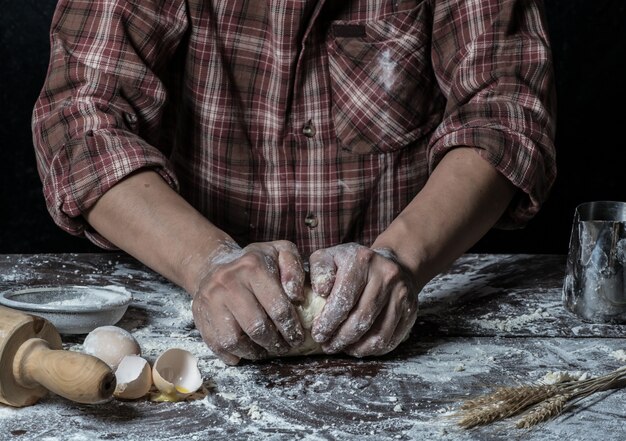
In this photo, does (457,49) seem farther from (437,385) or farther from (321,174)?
(437,385)

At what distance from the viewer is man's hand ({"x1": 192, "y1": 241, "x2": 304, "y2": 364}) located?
1.14 metres

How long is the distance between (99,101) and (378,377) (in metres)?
0.65

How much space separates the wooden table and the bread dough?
20mm

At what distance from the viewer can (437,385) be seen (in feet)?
3.65

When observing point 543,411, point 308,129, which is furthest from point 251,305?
point 308,129

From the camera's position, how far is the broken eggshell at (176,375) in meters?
1.07

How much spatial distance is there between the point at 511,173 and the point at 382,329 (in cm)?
42

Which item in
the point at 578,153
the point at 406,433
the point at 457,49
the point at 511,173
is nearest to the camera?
the point at 406,433

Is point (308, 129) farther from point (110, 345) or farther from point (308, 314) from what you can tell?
point (110, 345)

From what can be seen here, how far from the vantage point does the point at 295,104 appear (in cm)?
164

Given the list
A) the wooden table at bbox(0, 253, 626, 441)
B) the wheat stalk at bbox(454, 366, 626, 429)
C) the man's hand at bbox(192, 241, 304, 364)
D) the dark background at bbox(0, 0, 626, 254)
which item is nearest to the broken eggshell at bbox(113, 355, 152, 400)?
the wooden table at bbox(0, 253, 626, 441)

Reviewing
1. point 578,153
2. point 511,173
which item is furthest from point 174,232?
point 578,153

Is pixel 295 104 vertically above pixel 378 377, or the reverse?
pixel 295 104

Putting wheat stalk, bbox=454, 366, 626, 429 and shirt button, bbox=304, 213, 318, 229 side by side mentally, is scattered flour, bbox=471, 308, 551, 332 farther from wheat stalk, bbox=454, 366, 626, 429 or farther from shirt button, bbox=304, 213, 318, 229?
shirt button, bbox=304, 213, 318, 229
